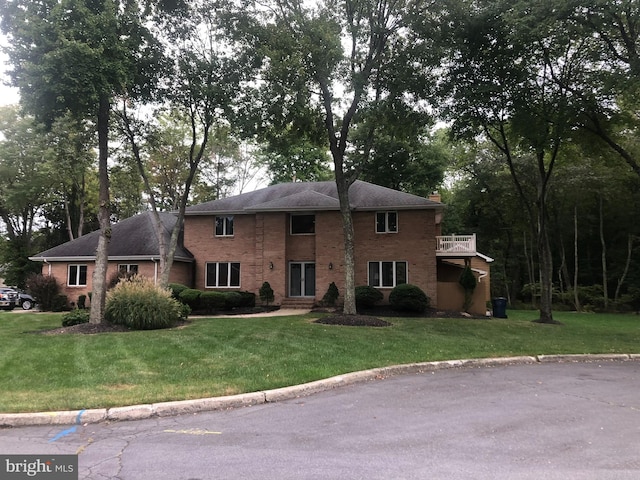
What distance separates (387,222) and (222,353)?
1524 cm

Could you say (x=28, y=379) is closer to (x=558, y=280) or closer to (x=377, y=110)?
(x=377, y=110)

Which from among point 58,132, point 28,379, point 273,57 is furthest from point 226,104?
point 58,132

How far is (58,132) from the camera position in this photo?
1254 inches

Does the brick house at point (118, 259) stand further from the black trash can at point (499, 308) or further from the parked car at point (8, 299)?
the black trash can at point (499, 308)

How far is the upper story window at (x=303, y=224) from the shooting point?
2558 centimetres

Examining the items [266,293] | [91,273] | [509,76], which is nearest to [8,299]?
[91,273]

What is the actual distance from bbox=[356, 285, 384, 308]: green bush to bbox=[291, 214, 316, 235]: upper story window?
4608mm

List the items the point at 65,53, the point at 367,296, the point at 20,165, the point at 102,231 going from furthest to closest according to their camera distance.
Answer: the point at 20,165 < the point at 367,296 < the point at 102,231 < the point at 65,53

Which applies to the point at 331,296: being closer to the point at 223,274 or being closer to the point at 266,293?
the point at 266,293

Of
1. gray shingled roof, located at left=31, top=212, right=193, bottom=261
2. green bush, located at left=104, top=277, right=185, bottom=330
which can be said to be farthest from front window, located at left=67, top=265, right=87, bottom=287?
green bush, located at left=104, top=277, right=185, bottom=330

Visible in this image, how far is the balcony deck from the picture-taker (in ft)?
78.2

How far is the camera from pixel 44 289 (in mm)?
26078

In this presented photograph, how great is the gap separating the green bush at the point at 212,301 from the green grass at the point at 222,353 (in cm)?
556

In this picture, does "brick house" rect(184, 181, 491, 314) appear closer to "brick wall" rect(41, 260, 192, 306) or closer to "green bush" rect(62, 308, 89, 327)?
"brick wall" rect(41, 260, 192, 306)
